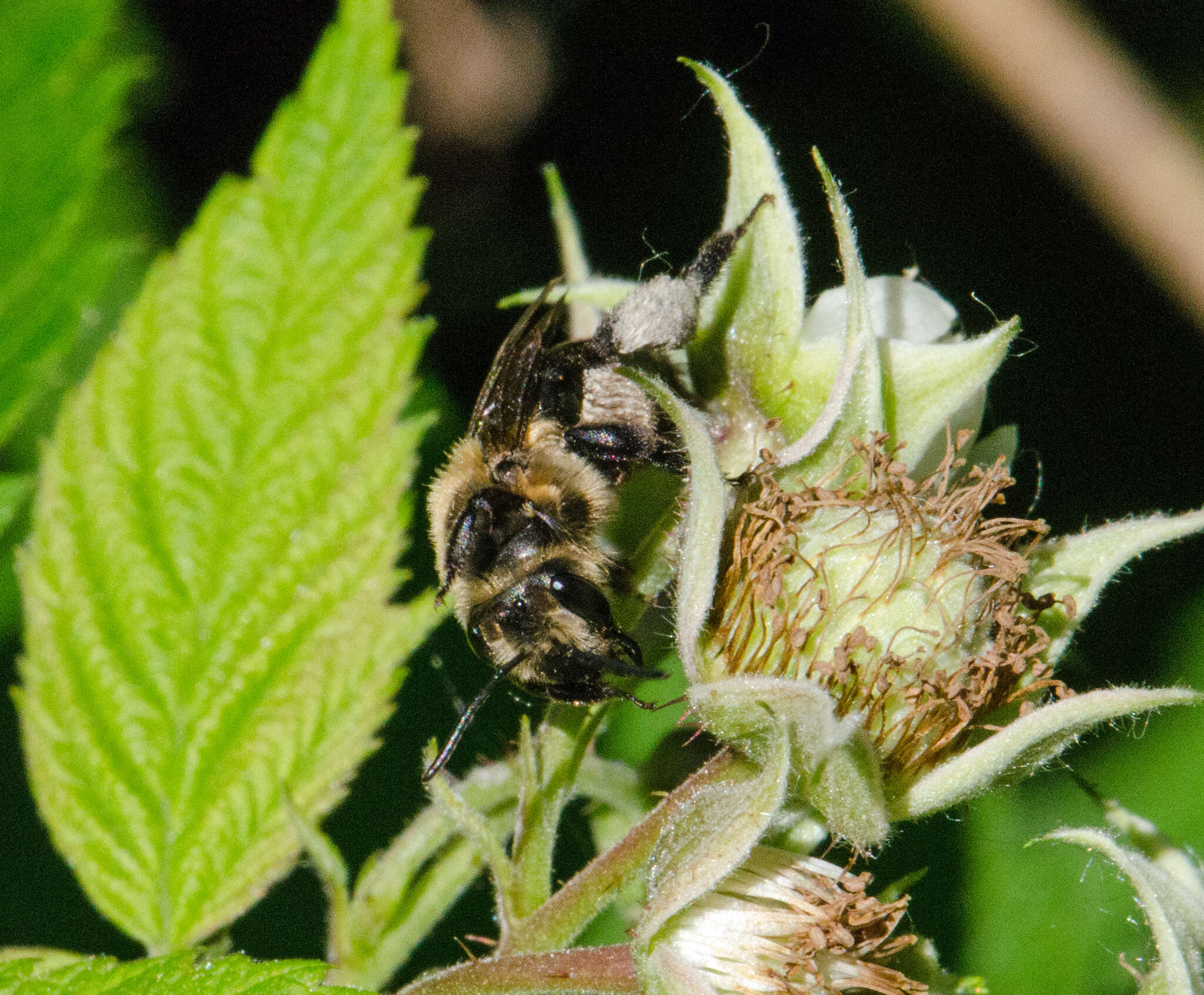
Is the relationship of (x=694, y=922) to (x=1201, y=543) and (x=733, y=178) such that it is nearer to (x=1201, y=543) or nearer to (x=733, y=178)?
(x=733, y=178)

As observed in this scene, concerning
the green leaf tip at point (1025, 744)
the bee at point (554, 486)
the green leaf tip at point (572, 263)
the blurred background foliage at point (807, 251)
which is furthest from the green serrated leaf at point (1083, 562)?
the green leaf tip at point (572, 263)

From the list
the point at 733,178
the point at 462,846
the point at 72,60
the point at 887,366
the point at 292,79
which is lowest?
the point at 462,846

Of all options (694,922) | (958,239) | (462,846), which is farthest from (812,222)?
(694,922)

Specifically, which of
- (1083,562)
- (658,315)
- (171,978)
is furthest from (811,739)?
(171,978)

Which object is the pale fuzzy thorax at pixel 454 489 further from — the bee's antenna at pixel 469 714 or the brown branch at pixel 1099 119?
the brown branch at pixel 1099 119

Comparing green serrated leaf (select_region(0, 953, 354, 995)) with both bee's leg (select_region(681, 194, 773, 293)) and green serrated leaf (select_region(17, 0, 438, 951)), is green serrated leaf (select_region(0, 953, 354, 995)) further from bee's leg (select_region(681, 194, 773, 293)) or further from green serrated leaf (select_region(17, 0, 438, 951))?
bee's leg (select_region(681, 194, 773, 293))
